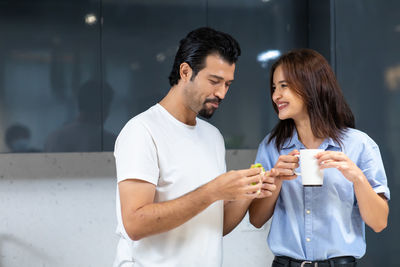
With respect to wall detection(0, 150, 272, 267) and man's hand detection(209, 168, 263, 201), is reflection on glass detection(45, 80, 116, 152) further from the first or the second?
man's hand detection(209, 168, 263, 201)

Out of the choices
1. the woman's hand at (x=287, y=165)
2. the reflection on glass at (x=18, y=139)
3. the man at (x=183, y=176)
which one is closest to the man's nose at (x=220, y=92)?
the man at (x=183, y=176)

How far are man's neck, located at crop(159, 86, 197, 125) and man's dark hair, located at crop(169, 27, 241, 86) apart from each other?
5 cm

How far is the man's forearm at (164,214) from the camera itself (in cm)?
82

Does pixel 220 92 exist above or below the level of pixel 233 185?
above

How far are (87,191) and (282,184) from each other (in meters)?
1.14

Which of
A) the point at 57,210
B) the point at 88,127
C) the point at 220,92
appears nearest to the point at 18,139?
the point at 88,127

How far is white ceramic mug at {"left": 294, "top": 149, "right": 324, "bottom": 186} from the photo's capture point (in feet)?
2.98

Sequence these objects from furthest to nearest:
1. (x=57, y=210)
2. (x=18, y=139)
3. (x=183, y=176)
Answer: (x=57, y=210) < (x=18, y=139) < (x=183, y=176)

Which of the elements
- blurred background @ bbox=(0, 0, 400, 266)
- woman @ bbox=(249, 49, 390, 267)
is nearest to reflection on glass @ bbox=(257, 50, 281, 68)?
blurred background @ bbox=(0, 0, 400, 266)

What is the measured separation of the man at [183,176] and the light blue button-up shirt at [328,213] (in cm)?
11

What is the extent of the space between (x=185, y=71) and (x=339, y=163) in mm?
442

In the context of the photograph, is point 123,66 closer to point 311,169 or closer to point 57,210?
point 57,210

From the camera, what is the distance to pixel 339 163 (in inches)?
35.1

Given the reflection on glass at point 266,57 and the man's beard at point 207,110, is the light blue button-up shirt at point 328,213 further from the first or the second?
the reflection on glass at point 266,57
